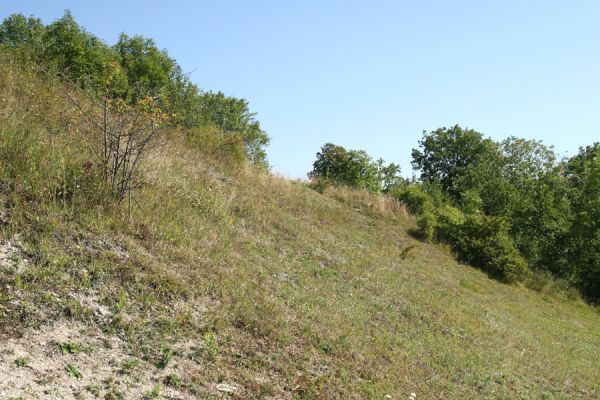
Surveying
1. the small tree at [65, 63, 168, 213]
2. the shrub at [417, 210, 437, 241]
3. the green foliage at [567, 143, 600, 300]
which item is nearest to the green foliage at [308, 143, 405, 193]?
the shrub at [417, 210, 437, 241]

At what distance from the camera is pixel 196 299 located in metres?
6.16

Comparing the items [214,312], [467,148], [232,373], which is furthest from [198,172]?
[467,148]

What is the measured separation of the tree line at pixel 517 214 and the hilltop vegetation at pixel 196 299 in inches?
232

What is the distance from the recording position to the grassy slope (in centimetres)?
512

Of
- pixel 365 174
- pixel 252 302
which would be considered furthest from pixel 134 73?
pixel 252 302

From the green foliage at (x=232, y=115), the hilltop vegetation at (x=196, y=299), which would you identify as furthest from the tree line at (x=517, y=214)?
the green foliage at (x=232, y=115)

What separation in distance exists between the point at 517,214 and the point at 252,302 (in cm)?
2153

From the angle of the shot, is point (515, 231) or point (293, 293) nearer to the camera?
point (293, 293)

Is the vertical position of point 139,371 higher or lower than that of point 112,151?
lower

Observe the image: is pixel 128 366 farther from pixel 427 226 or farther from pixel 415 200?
pixel 415 200

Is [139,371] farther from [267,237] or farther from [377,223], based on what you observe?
[377,223]

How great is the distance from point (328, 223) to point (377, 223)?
401 cm

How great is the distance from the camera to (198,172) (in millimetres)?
12438

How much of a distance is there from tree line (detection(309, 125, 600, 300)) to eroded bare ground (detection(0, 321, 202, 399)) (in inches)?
651
